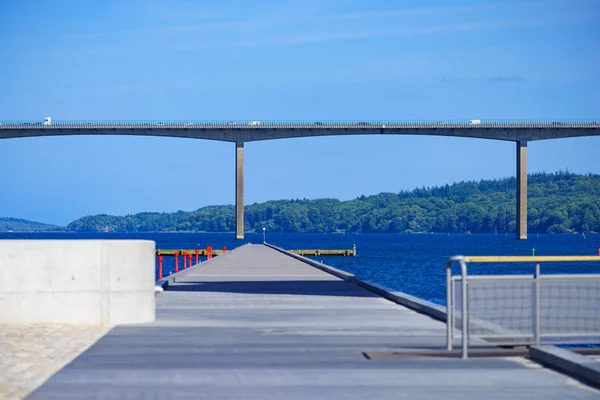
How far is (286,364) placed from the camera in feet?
37.4

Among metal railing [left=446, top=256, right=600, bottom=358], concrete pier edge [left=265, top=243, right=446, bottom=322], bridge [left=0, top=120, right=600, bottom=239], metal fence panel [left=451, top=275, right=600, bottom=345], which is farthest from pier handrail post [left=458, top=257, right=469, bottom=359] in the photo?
bridge [left=0, top=120, right=600, bottom=239]

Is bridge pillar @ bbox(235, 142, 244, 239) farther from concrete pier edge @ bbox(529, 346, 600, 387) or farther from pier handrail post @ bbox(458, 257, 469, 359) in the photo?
concrete pier edge @ bbox(529, 346, 600, 387)

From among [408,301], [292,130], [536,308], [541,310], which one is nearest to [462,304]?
[536,308]

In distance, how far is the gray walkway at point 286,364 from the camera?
9625mm

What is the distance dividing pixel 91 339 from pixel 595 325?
646 centimetres

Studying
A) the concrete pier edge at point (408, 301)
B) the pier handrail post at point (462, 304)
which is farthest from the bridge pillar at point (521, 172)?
the pier handrail post at point (462, 304)

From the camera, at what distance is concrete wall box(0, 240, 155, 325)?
15.0 meters

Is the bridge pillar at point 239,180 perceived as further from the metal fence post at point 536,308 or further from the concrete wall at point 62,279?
the metal fence post at point 536,308

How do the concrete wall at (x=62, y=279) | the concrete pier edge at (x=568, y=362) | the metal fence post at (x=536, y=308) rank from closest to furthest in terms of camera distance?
the concrete pier edge at (x=568, y=362), the metal fence post at (x=536, y=308), the concrete wall at (x=62, y=279)

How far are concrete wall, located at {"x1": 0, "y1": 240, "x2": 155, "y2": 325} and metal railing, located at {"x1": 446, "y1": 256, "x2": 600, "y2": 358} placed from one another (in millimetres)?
5057

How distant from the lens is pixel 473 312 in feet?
44.8

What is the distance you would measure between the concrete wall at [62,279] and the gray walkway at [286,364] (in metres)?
0.68

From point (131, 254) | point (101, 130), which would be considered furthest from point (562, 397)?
point (101, 130)

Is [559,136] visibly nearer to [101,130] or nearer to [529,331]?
[101,130]
